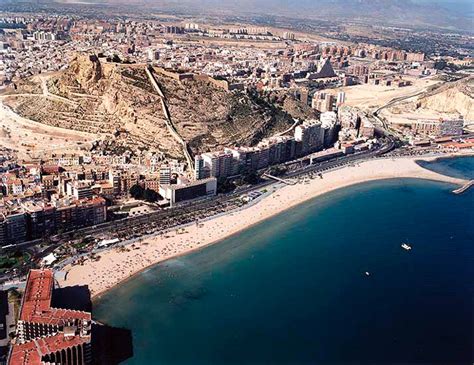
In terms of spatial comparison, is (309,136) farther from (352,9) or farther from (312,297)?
(352,9)

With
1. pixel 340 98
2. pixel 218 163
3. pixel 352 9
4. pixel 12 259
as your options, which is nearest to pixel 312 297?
pixel 12 259

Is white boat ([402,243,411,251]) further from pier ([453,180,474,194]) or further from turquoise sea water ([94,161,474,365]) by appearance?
pier ([453,180,474,194])

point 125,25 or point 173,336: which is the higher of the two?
point 125,25

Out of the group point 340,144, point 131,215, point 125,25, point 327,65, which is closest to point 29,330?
point 131,215

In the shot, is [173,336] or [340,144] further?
[340,144]

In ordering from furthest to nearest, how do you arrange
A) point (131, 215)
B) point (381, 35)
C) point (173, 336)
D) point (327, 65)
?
1. point (381, 35)
2. point (327, 65)
3. point (131, 215)
4. point (173, 336)

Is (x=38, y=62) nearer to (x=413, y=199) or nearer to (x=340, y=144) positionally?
(x=340, y=144)
